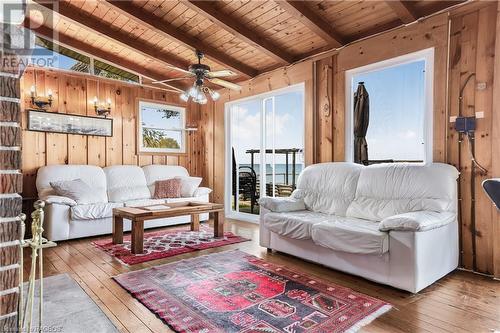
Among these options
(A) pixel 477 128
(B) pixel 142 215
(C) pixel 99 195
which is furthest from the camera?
(C) pixel 99 195

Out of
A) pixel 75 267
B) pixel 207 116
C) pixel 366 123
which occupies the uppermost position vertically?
pixel 207 116

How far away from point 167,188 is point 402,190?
370cm

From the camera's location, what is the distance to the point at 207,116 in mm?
6430

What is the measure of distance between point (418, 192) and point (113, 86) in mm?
5084

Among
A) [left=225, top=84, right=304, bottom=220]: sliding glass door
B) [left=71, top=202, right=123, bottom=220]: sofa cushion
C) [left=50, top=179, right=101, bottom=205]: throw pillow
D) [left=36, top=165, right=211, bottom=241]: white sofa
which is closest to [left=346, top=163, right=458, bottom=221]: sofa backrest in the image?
[left=225, top=84, right=304, bottom=220]: sliding glass door

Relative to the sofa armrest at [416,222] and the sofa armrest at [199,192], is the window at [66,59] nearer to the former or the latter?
the sofa armrest at [199,192]

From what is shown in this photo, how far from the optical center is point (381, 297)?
240cm

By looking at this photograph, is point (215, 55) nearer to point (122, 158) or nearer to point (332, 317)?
point (122, 158)

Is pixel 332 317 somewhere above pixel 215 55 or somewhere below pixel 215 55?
below

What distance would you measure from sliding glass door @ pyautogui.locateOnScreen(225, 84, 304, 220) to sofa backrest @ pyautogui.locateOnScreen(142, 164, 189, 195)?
3.11ft

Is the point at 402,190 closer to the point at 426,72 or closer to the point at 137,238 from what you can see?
the point at 426,72


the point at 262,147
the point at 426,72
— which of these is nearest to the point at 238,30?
the point at 262,147

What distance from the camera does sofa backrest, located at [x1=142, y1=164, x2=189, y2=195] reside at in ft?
18.1

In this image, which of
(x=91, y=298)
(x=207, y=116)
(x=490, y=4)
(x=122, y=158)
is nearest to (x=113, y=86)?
(x=122, y=158)
